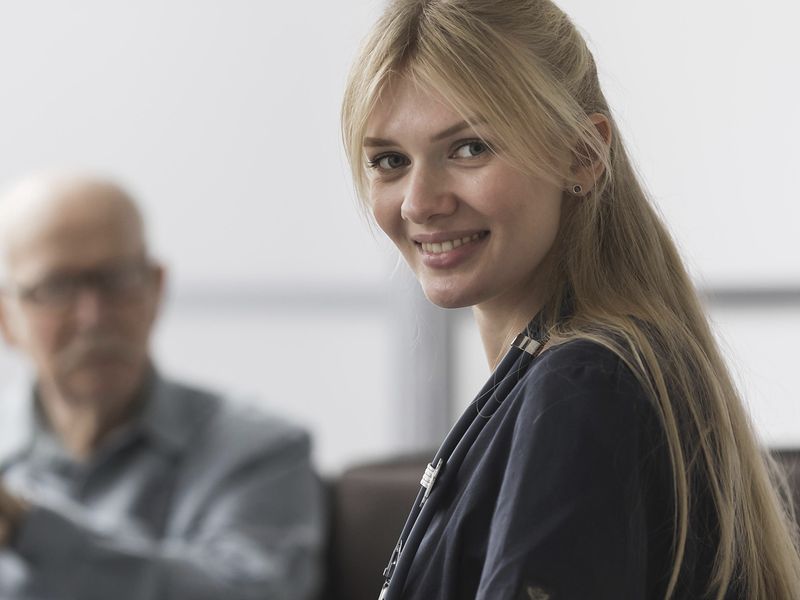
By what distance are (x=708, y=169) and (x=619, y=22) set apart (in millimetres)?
419

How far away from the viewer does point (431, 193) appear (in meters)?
1.05

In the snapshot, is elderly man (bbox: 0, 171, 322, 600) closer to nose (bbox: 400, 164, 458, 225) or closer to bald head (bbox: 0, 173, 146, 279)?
bald head (bbox: 0, 173, 146, 279)

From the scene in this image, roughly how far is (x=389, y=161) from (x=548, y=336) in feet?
0.67

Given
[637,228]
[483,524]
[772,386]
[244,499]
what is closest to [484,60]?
[637,228]

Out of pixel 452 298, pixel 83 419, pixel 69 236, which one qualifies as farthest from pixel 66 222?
pixel 452 298

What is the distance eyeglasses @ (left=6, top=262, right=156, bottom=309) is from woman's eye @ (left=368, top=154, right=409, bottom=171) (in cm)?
135

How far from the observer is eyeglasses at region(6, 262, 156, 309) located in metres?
2.36

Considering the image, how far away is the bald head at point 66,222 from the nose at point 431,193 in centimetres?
143

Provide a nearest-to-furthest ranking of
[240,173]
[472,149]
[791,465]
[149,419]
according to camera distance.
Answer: [472,149] < [791,465] < [149,419] < [240,173]

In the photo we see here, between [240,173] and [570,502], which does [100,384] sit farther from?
[570,502]

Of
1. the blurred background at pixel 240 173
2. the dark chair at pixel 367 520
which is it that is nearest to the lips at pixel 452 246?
the dark chair at pixel 367 520

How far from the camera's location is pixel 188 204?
3.75 metres

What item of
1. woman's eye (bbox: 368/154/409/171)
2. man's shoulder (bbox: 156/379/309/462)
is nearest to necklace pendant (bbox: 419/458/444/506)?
A: woman's eye (bbox: 368/154/409/171)

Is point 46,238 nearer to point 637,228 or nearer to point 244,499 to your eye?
point 244,499
